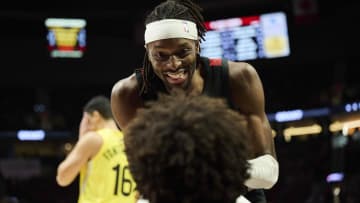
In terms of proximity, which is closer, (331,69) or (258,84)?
(258,84)

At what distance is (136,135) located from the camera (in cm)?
173

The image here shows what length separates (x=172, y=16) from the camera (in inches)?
112

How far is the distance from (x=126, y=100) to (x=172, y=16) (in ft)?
1.44

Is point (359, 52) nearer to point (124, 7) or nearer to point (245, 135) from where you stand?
point (124, 7)

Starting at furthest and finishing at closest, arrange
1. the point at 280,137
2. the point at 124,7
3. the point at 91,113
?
the point at 124,7
the point at 280,137
the point at 91,113

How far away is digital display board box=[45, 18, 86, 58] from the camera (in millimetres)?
14969

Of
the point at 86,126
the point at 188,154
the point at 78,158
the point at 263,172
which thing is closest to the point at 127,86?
the point at 263,172

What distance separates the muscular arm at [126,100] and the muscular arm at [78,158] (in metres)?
1.48

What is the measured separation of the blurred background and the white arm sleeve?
10556 millimetres

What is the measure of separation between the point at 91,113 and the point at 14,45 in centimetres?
1119

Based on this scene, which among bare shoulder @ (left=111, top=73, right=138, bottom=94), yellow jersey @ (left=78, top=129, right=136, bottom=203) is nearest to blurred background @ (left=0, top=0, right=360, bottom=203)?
yellow jersey @ (left=78, top=129, right=136, bottom=203)

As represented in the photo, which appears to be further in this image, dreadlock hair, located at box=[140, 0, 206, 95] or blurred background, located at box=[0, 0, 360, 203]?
blurred background, located at box=[0, 0, 360, 203]

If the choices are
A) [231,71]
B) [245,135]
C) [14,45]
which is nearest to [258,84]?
[231,71]

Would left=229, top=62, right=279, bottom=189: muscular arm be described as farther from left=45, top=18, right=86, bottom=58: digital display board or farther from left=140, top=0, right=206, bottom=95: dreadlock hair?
left=45, top=18, right=86, bottom=58: digital display board
